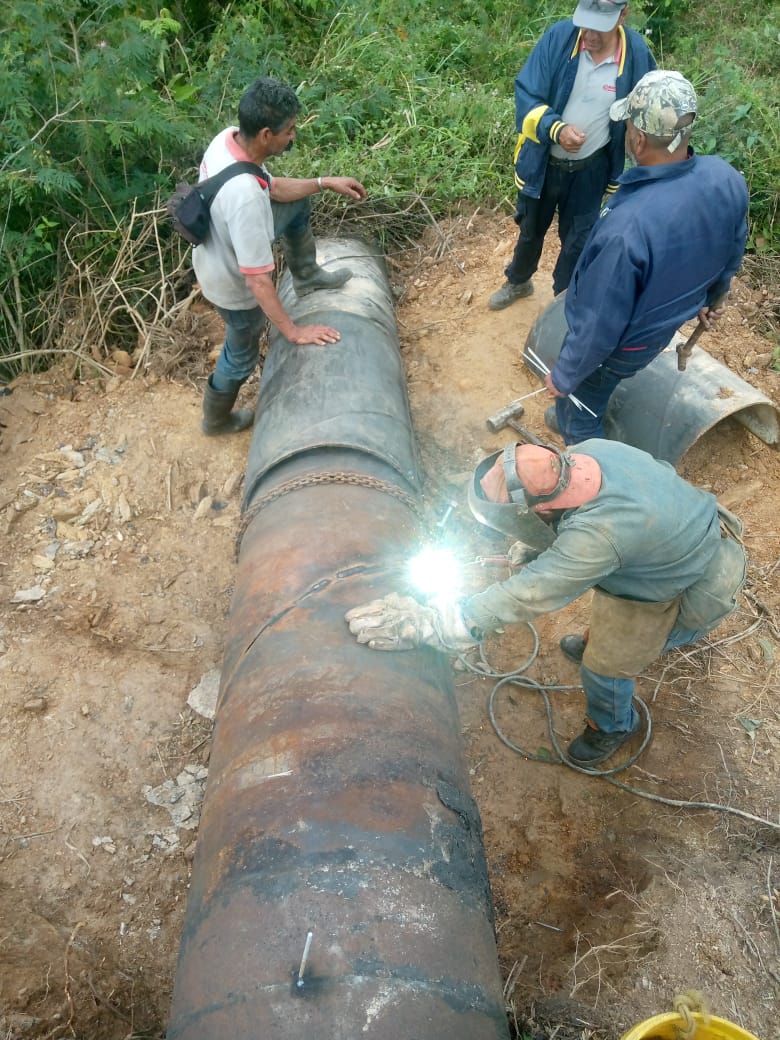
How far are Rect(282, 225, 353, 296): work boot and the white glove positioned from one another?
209cm

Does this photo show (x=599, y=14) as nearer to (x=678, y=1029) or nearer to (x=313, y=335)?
(x=313, y=335)

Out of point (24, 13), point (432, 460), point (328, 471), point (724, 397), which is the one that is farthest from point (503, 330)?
point (24, 13)

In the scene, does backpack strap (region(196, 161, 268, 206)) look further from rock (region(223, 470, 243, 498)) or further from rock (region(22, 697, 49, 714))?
rock (region(22, 697, 49, 714))

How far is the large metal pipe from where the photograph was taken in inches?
60.5

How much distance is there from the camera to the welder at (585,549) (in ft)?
7.35

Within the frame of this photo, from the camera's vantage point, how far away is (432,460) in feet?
14.5

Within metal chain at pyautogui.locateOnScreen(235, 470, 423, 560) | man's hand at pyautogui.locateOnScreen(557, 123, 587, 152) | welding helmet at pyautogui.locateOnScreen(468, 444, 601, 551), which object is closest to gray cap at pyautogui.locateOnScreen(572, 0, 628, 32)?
man's hand at pyautogui.locateOnScreen(557, 123, 587, 152)

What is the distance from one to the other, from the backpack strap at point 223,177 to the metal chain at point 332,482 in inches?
52.0

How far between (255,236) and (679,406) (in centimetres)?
227

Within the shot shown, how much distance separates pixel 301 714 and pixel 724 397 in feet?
9.44

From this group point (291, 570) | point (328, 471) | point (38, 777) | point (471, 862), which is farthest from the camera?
point (38, 777)

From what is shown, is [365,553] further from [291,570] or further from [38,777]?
[38,777]

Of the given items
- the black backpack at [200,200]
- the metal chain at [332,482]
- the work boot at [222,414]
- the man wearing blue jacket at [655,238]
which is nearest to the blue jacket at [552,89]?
the man wearing blue jacket at [655,238]

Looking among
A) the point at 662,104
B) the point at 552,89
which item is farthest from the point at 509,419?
the point at 662,104
